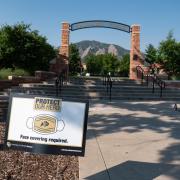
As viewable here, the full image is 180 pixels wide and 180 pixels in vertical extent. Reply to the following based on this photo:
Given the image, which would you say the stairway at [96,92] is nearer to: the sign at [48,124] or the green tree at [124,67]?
the sign at [48,124]

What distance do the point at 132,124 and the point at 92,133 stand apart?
1.63 meters

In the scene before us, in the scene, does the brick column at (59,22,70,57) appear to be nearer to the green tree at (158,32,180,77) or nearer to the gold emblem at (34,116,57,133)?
the green tree at (158,32,180,77)

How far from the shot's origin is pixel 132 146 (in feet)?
24.8

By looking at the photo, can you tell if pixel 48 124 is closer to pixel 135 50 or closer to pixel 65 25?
pixel 65 25

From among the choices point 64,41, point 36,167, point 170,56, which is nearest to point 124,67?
point 170,56

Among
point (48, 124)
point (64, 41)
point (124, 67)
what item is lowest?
point (48, 124)

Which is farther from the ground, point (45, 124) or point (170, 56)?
point (170, 56)

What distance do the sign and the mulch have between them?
543 millimetres

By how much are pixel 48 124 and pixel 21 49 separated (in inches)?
766

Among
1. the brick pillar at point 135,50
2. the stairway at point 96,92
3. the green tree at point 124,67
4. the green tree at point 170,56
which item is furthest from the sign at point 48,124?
the green tree at point 124,67

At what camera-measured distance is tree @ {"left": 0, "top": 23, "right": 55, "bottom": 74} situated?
78.4 ft

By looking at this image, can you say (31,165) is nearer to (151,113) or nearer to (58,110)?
(58,110)

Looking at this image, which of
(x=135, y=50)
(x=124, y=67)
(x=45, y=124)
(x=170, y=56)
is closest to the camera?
(x=45, y=124)

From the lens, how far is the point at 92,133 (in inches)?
343
